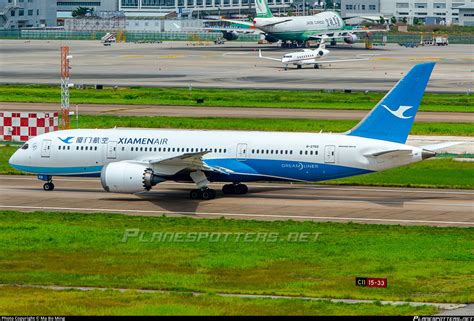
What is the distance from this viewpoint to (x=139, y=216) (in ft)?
185

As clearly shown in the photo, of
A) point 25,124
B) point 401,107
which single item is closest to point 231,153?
point 401,107

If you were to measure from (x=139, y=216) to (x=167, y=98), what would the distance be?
64889 millimetres

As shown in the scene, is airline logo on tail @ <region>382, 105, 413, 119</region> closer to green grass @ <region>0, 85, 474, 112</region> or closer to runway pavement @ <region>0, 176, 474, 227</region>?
runway pavement @ <region>0, 176, 474, 227</region>

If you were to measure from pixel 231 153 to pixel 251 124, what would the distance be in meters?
31.8

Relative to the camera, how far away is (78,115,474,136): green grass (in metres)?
91.8

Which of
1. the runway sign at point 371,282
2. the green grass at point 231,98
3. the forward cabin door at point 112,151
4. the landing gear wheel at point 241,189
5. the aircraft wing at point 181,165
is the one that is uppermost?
the forward cabin door at point 112,151

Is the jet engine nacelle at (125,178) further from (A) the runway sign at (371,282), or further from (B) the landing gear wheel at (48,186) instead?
(A) the runway sign at (371,282)

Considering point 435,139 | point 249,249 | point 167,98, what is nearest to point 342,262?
point 249,249

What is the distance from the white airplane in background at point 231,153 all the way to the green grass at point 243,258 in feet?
24.8

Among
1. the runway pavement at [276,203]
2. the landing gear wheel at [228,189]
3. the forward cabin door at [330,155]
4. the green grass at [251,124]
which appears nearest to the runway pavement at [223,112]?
the green grass at [251,124]

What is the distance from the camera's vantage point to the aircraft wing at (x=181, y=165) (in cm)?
6147

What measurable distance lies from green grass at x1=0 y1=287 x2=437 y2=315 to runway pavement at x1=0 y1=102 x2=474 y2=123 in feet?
213

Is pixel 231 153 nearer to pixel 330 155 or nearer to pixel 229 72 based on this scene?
pixel 330 155

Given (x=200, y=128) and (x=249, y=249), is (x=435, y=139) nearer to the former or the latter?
(x=200, y=128)
